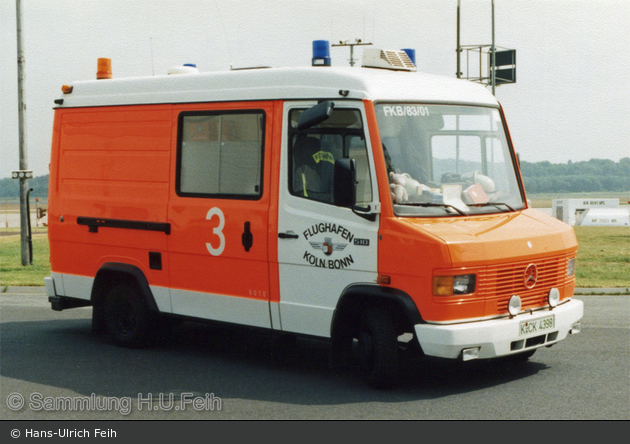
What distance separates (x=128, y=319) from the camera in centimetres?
933

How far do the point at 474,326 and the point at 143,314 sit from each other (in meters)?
3.94

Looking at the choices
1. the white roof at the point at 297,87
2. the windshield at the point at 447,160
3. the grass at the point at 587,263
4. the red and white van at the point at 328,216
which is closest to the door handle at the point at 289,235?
the red and white van at the point at 328,216

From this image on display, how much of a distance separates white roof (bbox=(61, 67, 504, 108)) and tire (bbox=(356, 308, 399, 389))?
6.14 feet

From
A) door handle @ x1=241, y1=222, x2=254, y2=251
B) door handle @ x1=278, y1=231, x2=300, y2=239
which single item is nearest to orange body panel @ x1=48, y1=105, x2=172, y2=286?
door handle @ x1=241, y1=222, x2=254, y2=251

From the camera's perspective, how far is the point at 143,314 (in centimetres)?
909

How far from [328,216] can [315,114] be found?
89 centimetres

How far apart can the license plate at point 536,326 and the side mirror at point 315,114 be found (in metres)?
2.40

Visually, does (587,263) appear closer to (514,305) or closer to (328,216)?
(514,305)

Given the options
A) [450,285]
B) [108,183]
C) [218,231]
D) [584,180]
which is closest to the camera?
[450,285]

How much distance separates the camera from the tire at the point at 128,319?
909 centimetres

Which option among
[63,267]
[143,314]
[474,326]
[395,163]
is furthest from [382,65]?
[63,267]

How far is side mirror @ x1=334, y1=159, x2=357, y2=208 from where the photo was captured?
6.82 meters

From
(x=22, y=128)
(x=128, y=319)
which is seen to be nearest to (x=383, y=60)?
(x=128, y=319)
